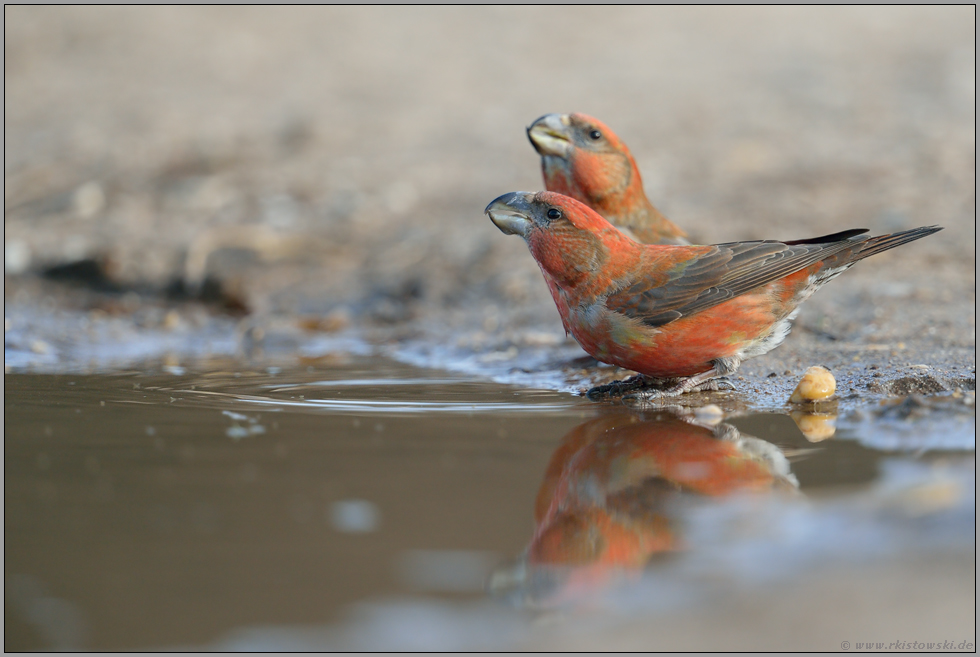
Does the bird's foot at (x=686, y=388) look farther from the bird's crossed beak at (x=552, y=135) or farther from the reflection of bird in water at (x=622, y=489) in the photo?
the bird's crossed beak at (x=552, y=135)

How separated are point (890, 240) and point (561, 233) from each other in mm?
1463

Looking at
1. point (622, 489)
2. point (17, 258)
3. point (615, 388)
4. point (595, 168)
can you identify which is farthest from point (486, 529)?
point (17, 258)

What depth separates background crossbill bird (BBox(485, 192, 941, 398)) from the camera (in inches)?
157

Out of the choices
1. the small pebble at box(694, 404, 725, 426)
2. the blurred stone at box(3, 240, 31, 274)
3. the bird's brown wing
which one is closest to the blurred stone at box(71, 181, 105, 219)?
the blurred stone at box(3, 240, 31, 274)

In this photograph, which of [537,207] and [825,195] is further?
[825,195]

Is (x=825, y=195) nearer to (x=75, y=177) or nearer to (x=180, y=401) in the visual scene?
(x=180, y=401)

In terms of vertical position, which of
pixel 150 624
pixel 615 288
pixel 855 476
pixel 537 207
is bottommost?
pixel 150 624

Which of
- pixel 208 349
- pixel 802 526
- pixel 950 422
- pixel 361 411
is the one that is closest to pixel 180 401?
pixel 361 411

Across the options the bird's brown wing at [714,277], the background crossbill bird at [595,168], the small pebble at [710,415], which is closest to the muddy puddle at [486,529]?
the small pebble at [710,415]

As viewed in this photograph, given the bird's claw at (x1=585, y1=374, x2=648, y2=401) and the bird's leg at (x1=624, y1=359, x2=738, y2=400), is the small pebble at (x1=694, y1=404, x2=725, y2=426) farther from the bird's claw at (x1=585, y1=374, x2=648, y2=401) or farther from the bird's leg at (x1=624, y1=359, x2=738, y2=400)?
the bird's claw at (x1=585, y1=374, x2=648, y2=401)

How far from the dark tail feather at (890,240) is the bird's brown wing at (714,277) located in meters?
0.05

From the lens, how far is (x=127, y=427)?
357 centimetres

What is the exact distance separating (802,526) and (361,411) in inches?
78.4

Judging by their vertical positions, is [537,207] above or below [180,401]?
above
